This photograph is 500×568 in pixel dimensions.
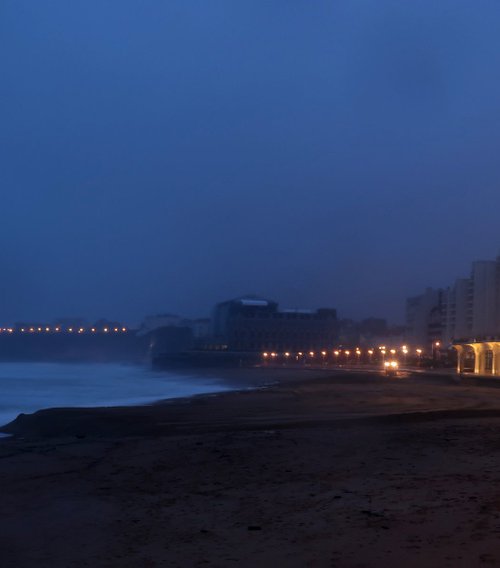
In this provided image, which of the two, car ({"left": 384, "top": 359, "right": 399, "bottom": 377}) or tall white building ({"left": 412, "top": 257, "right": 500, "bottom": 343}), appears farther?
tall white building ({"left": 412, "top": 257, "right": 500, "bottom": 343})

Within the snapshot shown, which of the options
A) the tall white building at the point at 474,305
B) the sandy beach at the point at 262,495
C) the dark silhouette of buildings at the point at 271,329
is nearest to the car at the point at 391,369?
the tall white building at the point at 474,305

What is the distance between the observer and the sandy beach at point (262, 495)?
21.0 ft

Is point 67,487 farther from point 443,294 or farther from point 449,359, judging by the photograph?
point 443,294

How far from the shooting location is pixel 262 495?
874 cm

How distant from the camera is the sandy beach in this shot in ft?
21.0

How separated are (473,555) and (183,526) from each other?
9.74ft

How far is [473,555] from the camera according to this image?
5781mm

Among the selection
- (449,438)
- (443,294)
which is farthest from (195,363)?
(449,438)

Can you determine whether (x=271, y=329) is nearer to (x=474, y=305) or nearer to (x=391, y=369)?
(x=474, y=305)

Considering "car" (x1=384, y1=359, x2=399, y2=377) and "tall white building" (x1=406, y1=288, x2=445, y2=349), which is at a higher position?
"tall white building" (x1=406, y1=288, x2=445, y2=349)

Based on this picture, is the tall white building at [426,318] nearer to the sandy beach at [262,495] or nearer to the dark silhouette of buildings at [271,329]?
the dark silhouette of buildings at [271,329]

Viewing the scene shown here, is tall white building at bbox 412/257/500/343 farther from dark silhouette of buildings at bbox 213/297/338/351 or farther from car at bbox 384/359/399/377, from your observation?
dark silhouette of buildings at bbox 213/297/338/351

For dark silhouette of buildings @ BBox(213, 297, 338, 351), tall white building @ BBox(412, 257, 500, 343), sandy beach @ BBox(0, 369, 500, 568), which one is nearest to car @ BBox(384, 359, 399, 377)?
tall white building @ BBox(412, 257, 500, 343)

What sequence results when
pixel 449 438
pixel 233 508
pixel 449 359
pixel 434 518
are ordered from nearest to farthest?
pixel 434 518 → pixel 233 508 → pixel 449 438 → pixel 449 359
